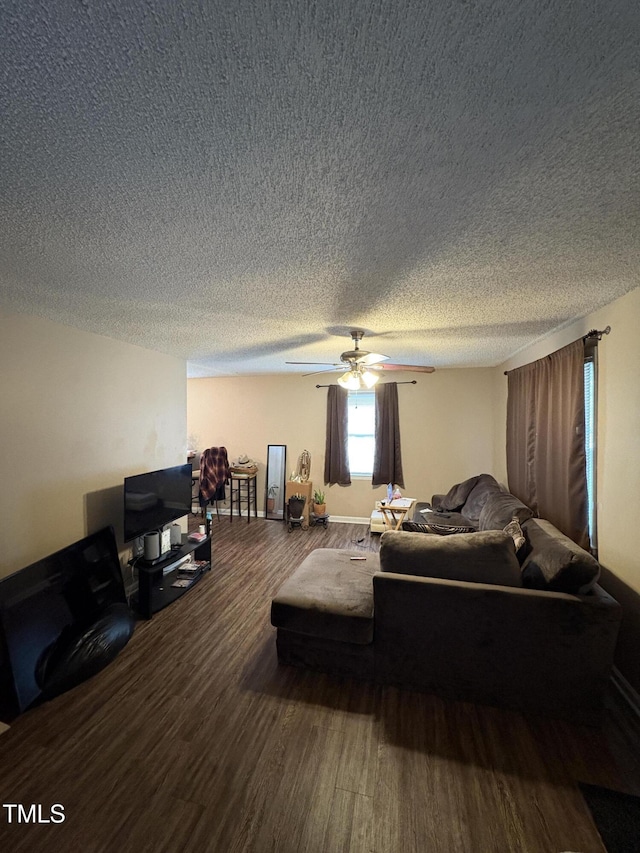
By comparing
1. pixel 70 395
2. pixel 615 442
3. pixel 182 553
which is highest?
pixel 70 395

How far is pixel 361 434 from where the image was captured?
5539mm

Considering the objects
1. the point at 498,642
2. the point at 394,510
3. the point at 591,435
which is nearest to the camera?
the point at 498,642

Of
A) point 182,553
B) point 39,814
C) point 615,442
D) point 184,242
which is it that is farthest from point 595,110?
point 182,553

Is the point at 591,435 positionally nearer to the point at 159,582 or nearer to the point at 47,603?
the point at 159,582

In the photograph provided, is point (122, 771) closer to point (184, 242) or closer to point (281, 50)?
point (184, 242)

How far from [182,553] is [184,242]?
2.78 m

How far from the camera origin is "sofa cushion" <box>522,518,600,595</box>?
1853 mm

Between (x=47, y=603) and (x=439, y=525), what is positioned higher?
(x=439, y=525)

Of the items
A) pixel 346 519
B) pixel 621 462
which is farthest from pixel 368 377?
pixel 346 519

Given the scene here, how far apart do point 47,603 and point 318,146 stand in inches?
114

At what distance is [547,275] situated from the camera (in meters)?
1.78

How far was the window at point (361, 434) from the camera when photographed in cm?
550

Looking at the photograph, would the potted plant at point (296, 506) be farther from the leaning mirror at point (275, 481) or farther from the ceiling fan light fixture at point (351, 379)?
the ceiling fan light fixture at point (351, 379)

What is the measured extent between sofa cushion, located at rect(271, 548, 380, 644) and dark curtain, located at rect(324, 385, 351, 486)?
2.95 meters
